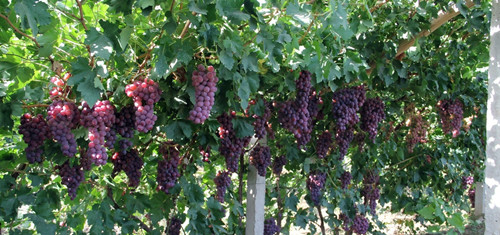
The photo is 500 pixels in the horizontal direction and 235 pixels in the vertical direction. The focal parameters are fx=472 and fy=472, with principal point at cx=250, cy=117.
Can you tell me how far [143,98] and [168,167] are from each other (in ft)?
2.53

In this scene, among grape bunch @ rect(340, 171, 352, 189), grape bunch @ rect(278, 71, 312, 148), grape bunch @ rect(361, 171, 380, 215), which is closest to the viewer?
grape bunch @ rect(278, 71, 312, 148)

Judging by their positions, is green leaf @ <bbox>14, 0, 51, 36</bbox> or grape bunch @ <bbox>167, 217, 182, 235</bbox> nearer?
green leaf @ <bbox>14, 0, 51, 36</bbox>

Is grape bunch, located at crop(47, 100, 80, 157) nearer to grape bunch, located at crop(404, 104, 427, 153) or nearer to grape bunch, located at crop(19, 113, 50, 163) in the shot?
grape bunch, located at crop(19, 113, 50, 163)

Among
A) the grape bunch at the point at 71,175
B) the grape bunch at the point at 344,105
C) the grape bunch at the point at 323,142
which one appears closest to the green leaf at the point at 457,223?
the grape bunch at the point at 344,105

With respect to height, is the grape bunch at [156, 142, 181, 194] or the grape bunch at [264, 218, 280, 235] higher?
the grape bunch at [264, 218, 280, 235]

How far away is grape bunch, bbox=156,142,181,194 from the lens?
264cm

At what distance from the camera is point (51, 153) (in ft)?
7.28

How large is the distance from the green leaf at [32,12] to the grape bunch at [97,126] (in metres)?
0.44

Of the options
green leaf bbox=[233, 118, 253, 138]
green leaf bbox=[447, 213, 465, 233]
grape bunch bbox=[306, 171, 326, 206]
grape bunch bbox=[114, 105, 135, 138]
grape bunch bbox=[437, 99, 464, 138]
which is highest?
grape bunch bbox=[437, 99, 464, 138]

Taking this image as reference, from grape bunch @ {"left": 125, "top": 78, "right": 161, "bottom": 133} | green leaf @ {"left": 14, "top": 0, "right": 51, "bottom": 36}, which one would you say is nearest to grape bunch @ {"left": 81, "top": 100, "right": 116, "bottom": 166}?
grape bunch @ {"left": 125, "top": 78, "right": 161, "bottom": 133}

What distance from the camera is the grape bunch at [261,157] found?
10.9 ft

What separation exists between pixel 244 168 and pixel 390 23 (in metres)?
1.53

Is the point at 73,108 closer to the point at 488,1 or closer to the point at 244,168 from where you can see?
the point at 244,168

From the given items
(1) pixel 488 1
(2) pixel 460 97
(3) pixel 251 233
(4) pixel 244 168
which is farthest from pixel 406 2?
(3) pixel 251 233
